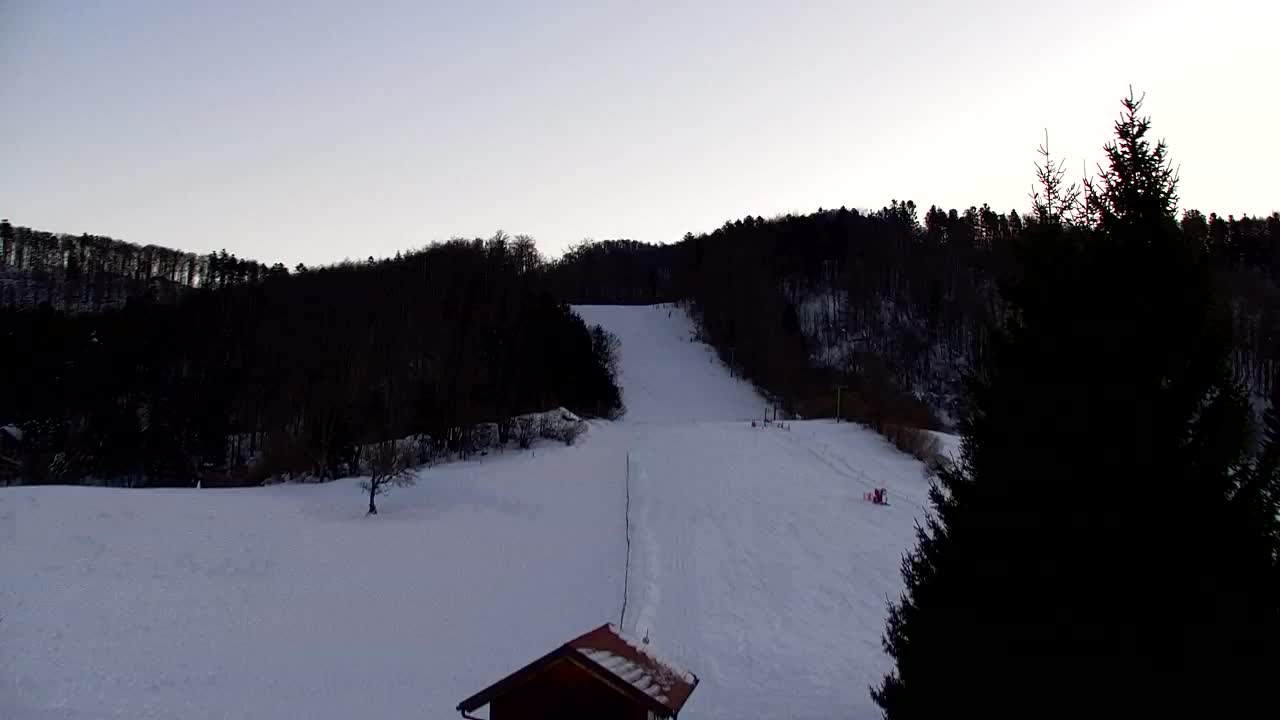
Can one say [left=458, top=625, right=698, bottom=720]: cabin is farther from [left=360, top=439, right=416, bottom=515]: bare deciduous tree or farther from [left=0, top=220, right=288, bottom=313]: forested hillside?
[left=0, top=220, right=288, bottom=313]: forested hillside

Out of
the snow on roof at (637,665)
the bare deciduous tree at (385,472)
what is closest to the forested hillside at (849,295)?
the bare deciduous tree at (385,472)

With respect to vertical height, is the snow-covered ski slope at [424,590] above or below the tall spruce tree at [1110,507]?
below

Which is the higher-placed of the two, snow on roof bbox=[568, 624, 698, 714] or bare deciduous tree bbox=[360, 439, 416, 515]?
snow on roof bbox=[568, 624, 698, 714]

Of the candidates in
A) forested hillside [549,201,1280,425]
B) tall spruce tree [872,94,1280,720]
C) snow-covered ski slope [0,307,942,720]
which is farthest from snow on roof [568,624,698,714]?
forested hillside [549,201,1280,425]

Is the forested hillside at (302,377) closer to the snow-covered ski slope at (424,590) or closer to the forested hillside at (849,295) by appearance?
the snow-covered ski slope at (424,590)

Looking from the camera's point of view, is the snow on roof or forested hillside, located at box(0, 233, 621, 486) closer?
the snow on roof

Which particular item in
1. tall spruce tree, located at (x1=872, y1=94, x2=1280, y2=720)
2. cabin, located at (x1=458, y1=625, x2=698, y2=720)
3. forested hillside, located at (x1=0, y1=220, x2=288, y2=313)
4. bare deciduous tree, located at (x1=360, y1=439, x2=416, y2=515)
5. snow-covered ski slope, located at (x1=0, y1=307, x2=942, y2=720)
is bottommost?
snow-covered ski slope, located at (x1=0, y1=307, x2=942, y2=720)
